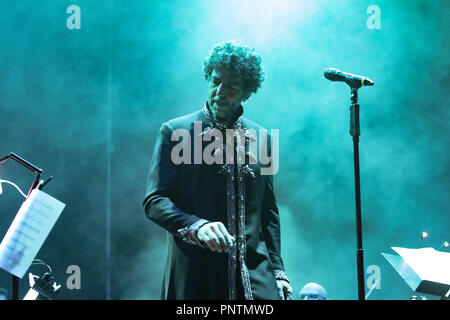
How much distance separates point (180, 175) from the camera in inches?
62.7

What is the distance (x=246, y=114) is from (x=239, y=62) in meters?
2.29

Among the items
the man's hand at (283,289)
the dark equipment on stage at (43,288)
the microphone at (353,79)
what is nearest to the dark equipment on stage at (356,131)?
the microphone at (353,79)

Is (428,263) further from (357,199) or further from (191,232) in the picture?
(191,232)

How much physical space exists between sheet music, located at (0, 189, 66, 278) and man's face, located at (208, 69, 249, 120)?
617 mm

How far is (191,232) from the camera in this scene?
145 cm

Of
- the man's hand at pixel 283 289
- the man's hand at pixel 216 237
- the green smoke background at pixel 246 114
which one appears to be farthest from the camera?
the green smoke background at pixel 246 114

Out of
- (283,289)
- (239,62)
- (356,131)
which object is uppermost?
(239,62)

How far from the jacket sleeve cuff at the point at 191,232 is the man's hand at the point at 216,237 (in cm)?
2

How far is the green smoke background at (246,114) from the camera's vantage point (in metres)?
3.63

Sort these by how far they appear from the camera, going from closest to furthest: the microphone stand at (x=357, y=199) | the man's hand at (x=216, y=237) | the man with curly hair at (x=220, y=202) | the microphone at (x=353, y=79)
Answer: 1. the man's hand at (x=216, y=237)
2. the man with curly hair at (x=220, y=202)
3. the microphone stand at (x=357, y=199)
4. the microphone at (x=353, y=79)

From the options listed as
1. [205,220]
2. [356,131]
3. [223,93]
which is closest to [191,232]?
[205,220]

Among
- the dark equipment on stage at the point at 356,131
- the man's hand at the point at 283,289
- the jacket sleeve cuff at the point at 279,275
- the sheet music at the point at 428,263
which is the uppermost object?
the dark equipment on stage at the point at 356,131

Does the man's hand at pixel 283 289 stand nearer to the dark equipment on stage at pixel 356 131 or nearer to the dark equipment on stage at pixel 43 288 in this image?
the dark equipment on stage at pixel 356 131

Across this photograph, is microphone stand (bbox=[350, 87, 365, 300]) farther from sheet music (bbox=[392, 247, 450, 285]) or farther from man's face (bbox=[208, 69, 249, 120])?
man's face (bbox=[208, 69, 249, 120])
